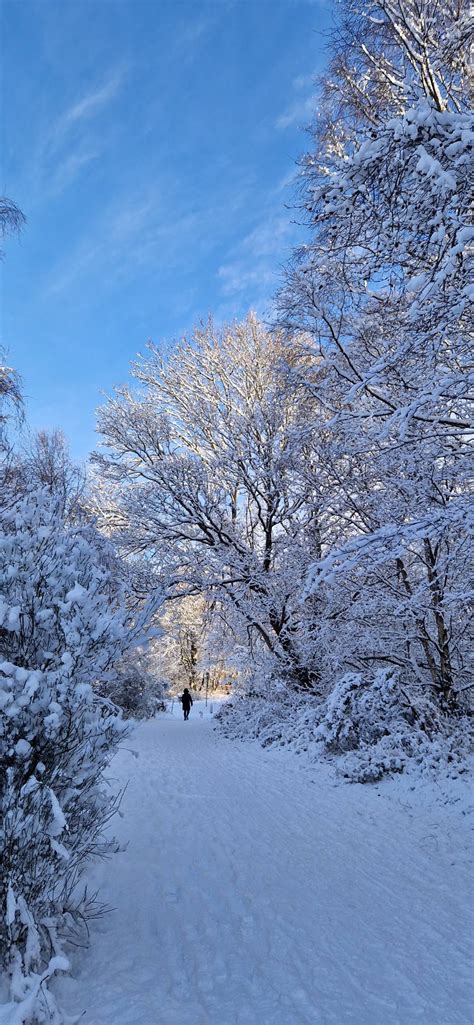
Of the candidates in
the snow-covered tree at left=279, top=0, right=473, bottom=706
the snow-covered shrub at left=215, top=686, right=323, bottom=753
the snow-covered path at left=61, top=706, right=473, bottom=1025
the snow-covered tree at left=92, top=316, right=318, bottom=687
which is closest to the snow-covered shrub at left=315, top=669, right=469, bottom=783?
the snow-covered tree at left=279, top=0, right=473, bottom=706

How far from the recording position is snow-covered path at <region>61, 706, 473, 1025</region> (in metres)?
2.52

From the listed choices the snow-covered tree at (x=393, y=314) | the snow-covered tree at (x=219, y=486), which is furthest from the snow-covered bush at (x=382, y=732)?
the snow-covered tree at (x=219, y=486)

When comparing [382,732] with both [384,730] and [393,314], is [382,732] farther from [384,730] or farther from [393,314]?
[393,314]

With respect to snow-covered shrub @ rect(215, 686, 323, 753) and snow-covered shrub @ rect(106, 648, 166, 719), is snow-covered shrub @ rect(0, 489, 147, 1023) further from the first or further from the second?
snow-covered shrub @ rect(106, 648, 166, 719)

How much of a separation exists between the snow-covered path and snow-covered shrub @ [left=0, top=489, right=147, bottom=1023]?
315 mm

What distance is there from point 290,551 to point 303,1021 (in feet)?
33.9

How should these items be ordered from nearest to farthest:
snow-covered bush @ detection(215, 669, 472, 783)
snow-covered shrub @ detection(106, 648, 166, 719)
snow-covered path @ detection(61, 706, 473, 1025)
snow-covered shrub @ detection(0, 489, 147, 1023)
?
snow-covered shrub @ detection(0, 489, 147, 1023), snow-covered path @ detection(61, 706, 473, 1025), snow-covered bush @ detection(215, 669, 472, 783), snow-covered shrub @ detection(106, 648, 166, 719)

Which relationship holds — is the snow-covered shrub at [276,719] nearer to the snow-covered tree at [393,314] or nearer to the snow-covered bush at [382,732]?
the snow-covered bush at [382,732]

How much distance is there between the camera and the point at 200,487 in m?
13.9

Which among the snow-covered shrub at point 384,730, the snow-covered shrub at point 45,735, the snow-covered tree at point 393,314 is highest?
the snow-covered tree at point 393,314

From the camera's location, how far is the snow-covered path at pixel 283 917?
8.25ft

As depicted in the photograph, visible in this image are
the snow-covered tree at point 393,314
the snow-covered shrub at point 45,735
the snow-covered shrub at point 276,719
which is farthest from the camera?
the snow-covered shrub at point 276,719

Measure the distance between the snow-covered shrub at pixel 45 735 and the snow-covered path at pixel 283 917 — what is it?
0.32m

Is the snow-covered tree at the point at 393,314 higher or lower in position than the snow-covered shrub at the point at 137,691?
higher
